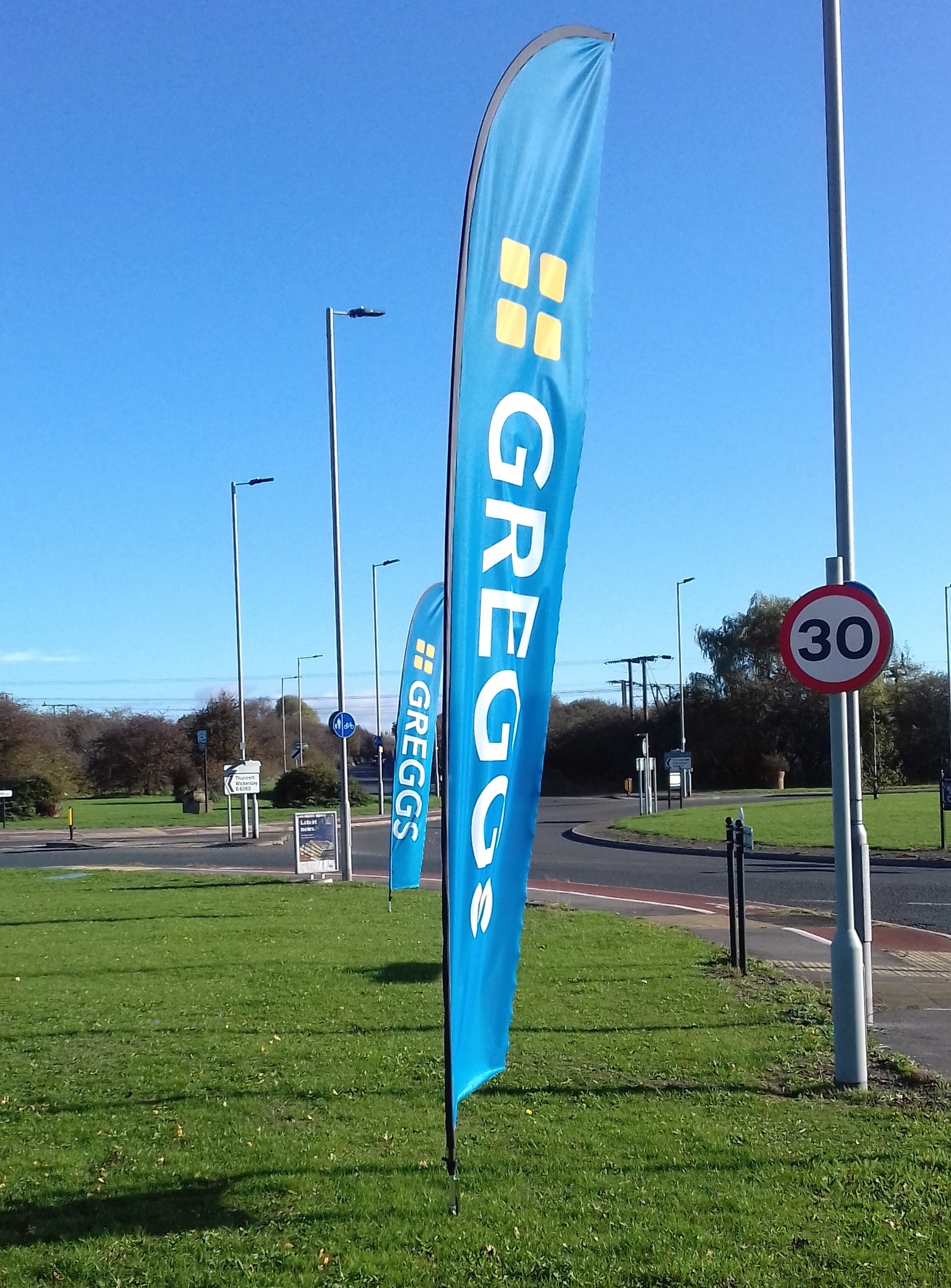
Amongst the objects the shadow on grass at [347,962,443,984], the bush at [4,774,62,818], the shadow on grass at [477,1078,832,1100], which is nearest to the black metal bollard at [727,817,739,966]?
the shadow on grass at [347,962,443,984]

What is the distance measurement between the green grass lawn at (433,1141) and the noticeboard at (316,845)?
9.95 m

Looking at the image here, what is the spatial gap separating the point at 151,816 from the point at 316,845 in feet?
102

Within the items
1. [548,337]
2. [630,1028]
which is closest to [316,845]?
[630,1028]

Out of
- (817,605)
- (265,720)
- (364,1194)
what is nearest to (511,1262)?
(364,1194)

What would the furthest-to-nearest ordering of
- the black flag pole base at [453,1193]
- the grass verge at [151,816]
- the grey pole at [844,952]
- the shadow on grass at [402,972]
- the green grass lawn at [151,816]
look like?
the green grass lawn at [151,816] → the grass verge at [151,816] → the shadow on grass at [402,972] → the grey pole at [844,952] → the black flag pole base at [453,1193]

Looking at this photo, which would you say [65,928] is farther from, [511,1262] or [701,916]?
[511,1262]

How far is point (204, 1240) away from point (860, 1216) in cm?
258

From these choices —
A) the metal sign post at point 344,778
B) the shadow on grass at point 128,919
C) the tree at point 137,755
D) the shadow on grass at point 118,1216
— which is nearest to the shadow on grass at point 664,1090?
the shadow on grass at point 118,1216

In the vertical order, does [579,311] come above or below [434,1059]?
above

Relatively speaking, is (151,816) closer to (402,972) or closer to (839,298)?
(402,972)

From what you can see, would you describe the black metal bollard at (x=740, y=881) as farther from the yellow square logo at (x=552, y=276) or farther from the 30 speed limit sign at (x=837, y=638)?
the yellow square logo at (x=552, y=276)

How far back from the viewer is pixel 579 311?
198 inches

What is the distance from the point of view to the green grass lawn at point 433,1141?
14.4 feet

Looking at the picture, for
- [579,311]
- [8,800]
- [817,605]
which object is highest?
[579,311]
